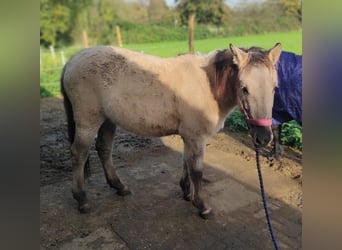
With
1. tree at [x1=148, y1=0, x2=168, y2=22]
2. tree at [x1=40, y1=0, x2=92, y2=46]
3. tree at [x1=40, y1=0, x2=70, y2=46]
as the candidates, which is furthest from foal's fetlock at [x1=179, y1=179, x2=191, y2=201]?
tree at [x1=148, y1=0, x2=168, y2=22]

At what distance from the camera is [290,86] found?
13.4ft

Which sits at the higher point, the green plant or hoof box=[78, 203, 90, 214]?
the green plant

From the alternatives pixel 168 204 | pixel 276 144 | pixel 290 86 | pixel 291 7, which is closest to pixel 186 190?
pixel 168 204

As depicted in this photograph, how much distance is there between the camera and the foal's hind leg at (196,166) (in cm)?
306

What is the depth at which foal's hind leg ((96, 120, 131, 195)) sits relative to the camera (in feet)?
11.9

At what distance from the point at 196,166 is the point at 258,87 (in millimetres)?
1103

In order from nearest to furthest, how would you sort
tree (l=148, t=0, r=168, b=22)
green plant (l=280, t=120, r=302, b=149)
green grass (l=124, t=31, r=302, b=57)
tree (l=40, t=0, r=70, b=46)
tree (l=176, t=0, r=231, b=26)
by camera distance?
green plant (l=280, t=120, r=302, b=149) → green grass (l=124, t=31, r=302, b=57) → tree (l=176, t=0, r=231, b=26) → tree (l=40, t=0, r=70, b=46) → tree (l=148, t=0, r=168, b=22)

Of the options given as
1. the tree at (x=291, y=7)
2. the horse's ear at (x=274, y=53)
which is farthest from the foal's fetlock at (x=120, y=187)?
the tree at (x=291, y=7)

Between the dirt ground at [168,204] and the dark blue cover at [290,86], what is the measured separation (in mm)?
812

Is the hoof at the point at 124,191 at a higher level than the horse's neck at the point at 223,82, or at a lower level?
lower

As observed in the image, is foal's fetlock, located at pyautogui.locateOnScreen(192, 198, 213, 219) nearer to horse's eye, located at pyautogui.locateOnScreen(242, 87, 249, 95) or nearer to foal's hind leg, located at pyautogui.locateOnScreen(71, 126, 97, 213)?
foal's hind leg, located at pyautogui.locateOnScreen(71, 126, 97, 213)

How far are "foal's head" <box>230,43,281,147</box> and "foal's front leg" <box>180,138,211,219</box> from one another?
68 cm

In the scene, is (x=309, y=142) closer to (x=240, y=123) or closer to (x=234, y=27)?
(x=240, y=123)

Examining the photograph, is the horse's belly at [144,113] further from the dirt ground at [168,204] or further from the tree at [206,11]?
the tree at [206,11]
